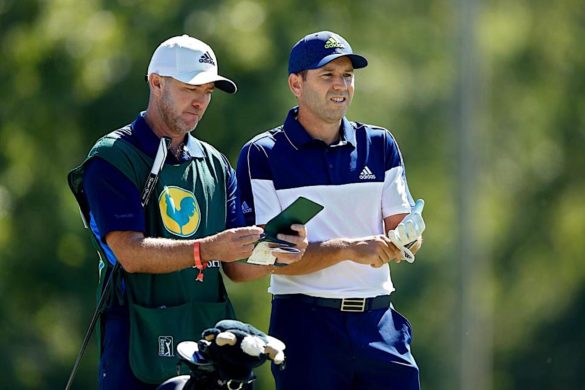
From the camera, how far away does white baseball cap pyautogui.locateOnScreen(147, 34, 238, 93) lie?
6.52 meters

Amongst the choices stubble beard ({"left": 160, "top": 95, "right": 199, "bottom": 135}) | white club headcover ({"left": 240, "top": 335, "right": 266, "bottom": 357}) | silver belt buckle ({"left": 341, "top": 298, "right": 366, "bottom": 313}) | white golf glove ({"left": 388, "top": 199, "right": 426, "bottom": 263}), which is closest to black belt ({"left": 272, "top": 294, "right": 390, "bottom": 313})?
silver belt buckle ({"left": 341, "top": 298, "right": 366, "bottom": 313})

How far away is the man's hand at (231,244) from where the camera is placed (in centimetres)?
618

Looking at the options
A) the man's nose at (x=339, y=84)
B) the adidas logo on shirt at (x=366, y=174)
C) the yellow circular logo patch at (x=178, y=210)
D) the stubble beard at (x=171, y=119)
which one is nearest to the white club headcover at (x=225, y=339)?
the yellow circular logo patch at (x=178, y=210)

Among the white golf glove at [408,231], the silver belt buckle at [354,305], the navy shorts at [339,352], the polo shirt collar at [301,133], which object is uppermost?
the polo shirt collar at [301,133]

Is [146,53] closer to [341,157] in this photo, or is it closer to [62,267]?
[62,267]

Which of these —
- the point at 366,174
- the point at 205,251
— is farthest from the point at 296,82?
the point at 205,251

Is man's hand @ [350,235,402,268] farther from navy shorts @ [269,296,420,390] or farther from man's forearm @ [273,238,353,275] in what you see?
navy shorts @ [269,296,420,390]

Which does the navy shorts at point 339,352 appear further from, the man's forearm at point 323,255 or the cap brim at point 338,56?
the cap brim at point 338,56

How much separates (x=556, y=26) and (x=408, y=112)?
16.4ft

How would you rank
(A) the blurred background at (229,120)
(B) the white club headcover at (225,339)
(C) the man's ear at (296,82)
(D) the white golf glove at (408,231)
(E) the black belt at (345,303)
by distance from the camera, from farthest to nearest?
(A) the blurred background at (229,120) → (C) the man's ear at (296,82) → (E) the black belt at (345,303) → (D) the white golf glove at (408,231) → (B) the white club headcover at (225,339)

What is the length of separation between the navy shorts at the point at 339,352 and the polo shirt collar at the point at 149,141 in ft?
3.06

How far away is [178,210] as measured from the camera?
6.49 m

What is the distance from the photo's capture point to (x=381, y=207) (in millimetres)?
7258

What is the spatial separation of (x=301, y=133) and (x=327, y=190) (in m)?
0.33
